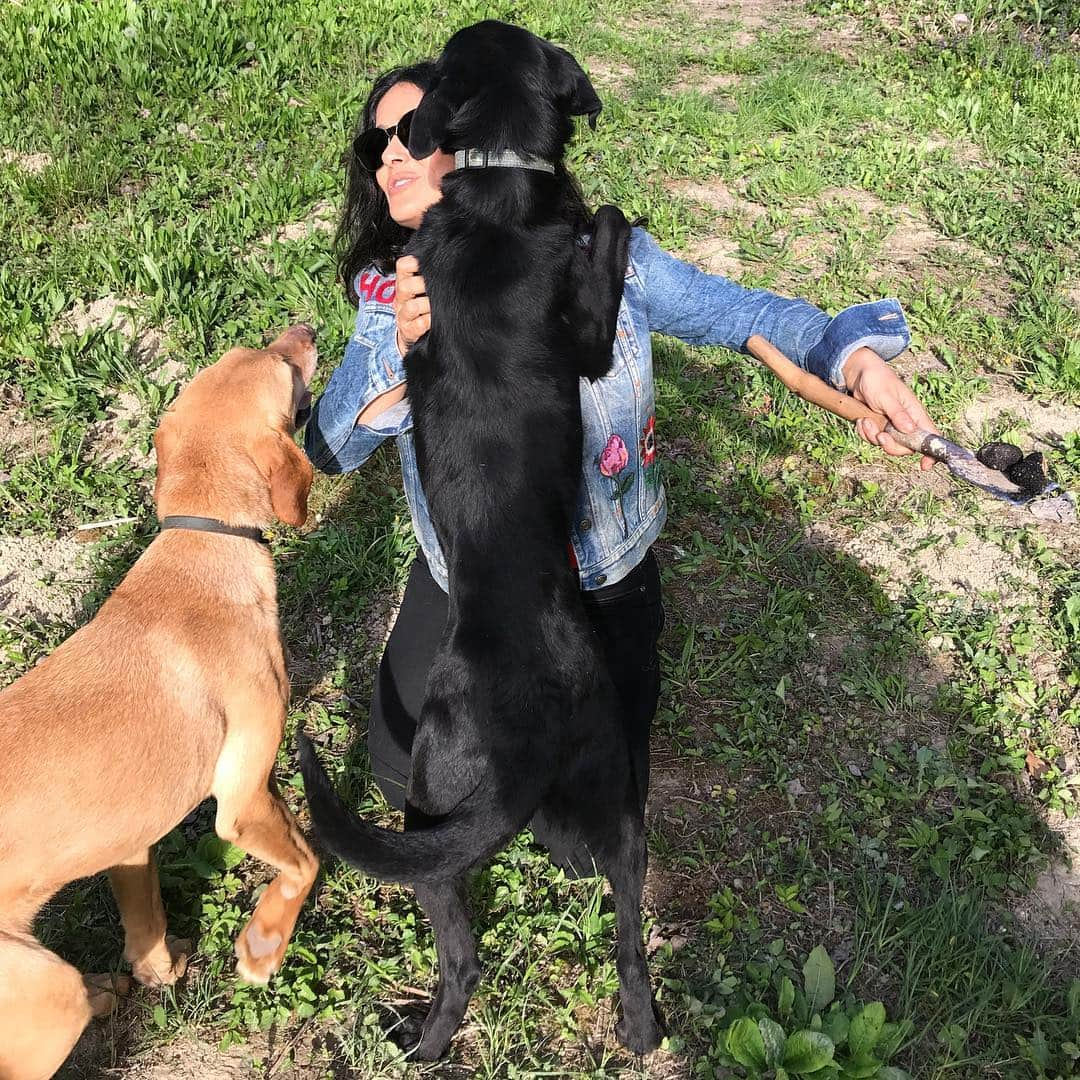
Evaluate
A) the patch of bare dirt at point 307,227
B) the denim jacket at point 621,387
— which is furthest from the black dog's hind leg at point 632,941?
the patch of bare dirt at point 307,227

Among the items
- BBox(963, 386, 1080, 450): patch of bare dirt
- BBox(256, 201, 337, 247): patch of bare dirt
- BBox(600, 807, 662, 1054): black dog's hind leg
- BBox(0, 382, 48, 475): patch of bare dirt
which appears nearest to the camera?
BBox(600, 807, 662, 1054): black dog's hind leg

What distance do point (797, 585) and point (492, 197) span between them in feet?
6.91

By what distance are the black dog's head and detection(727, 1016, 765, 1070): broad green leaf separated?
2.16 m

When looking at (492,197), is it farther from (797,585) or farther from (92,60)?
(92,60)

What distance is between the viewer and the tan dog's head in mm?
2561

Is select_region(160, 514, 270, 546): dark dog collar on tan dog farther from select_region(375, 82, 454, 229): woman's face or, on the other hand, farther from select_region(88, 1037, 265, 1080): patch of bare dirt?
select_region(88, 1037, 265, 1080): patch of bare dirt

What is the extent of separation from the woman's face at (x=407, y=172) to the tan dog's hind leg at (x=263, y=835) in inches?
56.1

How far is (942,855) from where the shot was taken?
9.39 feet

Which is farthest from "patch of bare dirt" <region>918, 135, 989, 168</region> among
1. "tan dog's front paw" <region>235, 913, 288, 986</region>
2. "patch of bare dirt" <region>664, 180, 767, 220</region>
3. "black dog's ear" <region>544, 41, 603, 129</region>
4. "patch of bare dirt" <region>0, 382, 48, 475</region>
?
"tan dog's front paw" <region>235, 913, 288, 986</region>

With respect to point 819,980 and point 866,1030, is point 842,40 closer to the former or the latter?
point 819,980

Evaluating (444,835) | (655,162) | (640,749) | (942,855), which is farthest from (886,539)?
(655,162)

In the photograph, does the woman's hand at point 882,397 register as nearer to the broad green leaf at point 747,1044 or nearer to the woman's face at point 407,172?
the woman's face at point 407,172

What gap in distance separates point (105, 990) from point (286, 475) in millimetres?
1491

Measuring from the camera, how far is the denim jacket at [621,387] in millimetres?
2580
